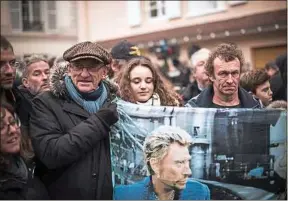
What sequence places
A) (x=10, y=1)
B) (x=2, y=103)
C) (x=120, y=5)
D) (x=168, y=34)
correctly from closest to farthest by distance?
(x=2, y=103) < (x=10, y=1) < (x=168, y=34) < (x=120, y=5)

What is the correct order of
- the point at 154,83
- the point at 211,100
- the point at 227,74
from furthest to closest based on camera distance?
1. the point at 154,83
2. the point at 211,100
3. the point at 227,74

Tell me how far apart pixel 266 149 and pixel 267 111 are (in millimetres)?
188

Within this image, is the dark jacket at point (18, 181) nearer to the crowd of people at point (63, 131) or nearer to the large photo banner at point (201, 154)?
the crowd of people at point (63, 131)

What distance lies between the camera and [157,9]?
50.0 ft

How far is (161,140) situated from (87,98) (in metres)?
0.40

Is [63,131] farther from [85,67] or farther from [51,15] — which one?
[51,15]

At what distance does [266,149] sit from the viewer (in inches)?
84.4

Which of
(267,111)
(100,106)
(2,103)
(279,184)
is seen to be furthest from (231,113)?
(2,103)

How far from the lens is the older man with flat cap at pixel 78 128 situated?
1.94 meters

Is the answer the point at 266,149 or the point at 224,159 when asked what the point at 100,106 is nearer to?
the point at 224,159

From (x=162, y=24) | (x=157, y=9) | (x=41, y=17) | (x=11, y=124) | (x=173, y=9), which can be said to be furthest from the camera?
(x=157, y=9)

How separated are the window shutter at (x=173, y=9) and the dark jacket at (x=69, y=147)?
12.5 metres

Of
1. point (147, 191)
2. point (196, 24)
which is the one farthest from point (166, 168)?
point (196, 24)

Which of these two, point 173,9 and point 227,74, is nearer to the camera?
point 227,74
